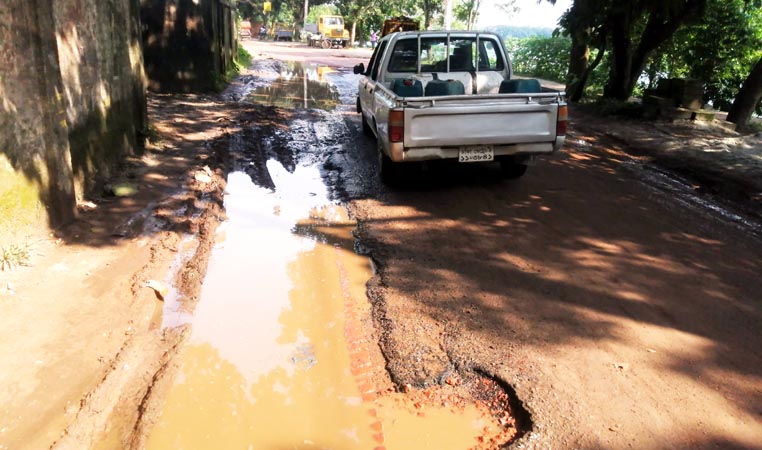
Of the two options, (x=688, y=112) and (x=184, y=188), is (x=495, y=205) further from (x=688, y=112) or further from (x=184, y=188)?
(x=688, y=112)

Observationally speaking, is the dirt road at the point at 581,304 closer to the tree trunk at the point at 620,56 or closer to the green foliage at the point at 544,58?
the tree trunk at the point at 620,56

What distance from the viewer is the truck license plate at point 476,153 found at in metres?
6.50

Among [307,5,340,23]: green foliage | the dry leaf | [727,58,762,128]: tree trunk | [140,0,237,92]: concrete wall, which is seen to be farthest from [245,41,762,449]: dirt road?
[307,5,340,23]: green foliage

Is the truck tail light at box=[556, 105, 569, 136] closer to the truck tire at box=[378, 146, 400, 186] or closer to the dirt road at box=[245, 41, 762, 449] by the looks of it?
the dirt road at box=[245, 41, 762, 449]

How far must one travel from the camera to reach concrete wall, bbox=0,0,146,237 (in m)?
4.64

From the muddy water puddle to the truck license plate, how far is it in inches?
65.3

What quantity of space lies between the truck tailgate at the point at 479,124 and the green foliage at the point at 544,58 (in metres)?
17.8

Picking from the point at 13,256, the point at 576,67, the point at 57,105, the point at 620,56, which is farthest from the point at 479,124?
the point at 576,67

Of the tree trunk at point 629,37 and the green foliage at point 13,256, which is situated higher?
the tree trunk at point 629,37

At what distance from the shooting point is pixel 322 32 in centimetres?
4766

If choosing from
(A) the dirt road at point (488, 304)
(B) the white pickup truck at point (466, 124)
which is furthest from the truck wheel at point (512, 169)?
(A) the dirt road at point (488, 304)

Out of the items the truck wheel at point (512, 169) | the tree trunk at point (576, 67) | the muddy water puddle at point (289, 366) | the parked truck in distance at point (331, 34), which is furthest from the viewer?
the parked truck in distance at point (331, 34)

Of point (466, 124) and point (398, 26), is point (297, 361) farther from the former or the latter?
point (398, 26)

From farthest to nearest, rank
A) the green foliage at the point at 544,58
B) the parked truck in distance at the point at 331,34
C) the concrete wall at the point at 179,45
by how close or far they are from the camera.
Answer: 1. the parked truck in distance at the point at 331,34
2. the green foliage at the point at 544,58
3. the concrete wall at the point at 179,45
